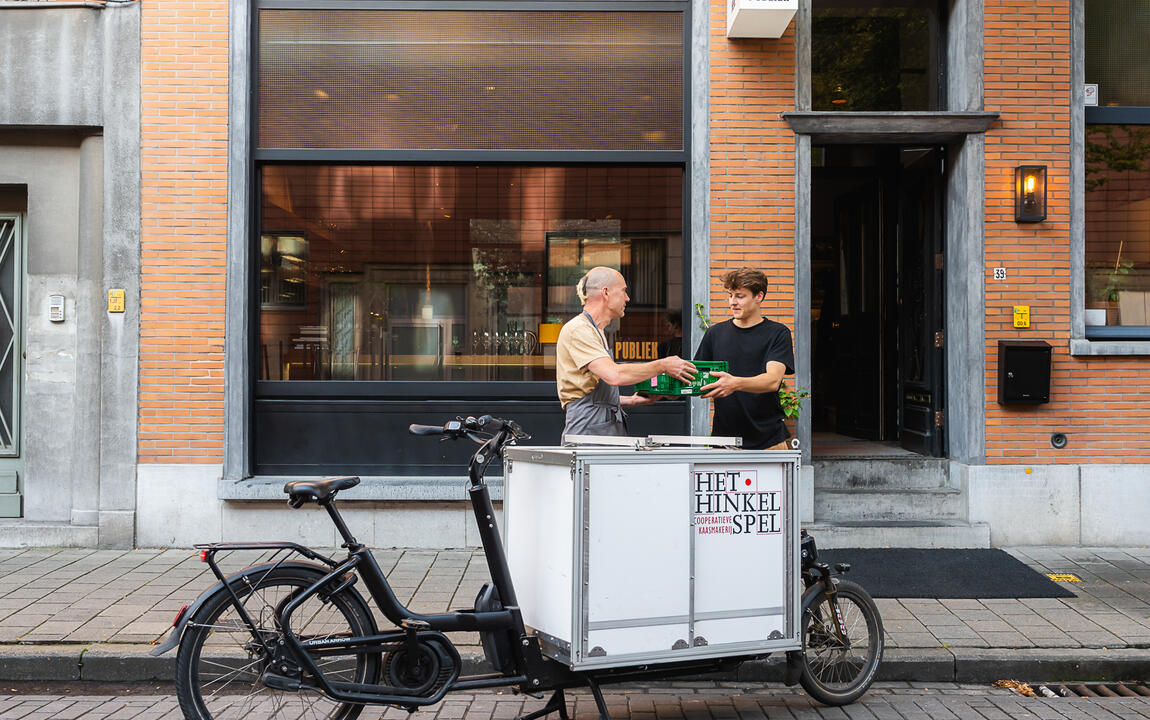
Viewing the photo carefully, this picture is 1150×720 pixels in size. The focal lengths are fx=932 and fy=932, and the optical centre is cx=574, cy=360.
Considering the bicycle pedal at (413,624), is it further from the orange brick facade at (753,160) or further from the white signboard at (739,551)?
the orange brick facade at (753,160)

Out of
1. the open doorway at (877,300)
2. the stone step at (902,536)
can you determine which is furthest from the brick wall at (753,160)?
the stone step at (902,536)

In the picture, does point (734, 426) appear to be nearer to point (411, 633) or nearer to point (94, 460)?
point (411, 633)

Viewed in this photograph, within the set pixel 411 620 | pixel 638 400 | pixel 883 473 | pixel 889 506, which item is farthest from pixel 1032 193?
pixel 411 620

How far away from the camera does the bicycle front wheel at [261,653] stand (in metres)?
3.84

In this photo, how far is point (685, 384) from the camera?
15.2 feet

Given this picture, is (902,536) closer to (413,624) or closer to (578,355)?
(578,355)

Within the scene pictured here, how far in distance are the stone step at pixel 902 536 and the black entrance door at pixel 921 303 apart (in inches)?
39.8

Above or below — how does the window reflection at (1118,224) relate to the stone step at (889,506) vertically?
above

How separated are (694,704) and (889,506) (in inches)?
153

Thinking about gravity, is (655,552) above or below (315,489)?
below

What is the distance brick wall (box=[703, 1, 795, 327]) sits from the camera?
316 inches

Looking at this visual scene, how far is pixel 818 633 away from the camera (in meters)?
4.71

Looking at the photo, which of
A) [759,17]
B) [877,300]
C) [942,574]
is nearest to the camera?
[942,574]

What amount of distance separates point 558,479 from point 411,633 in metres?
0.93
